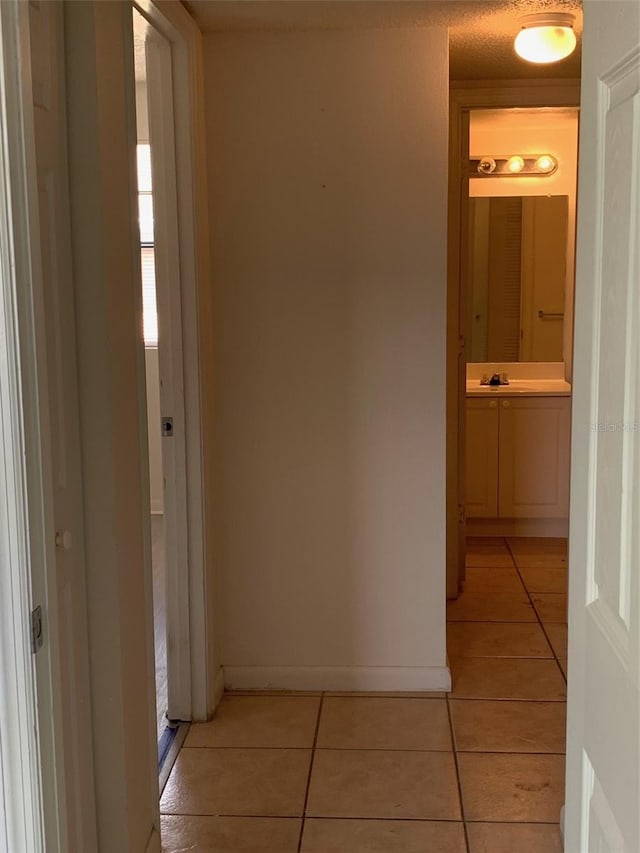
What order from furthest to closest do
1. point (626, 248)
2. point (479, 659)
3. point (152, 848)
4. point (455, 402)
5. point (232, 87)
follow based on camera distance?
1. point (455, 402)
2. point (479, 659)
3. point (232, 87)
4. point (152, 848)
5. point (626, 248)

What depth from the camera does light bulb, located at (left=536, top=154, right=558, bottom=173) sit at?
5184mm

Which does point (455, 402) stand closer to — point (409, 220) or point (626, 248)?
point (409, 220)

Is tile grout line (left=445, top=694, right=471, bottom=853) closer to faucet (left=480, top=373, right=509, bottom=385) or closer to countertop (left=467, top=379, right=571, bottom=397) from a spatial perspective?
countertop (left=467, top=379, right=571, bottom=397)

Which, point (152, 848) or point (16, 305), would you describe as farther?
point (152, 848)

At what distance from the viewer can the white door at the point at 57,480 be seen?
147cm

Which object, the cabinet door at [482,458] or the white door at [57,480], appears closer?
the white door at [57,480]

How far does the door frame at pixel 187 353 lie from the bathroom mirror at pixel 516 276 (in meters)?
2.57

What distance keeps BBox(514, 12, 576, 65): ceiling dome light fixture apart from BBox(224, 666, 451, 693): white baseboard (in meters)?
2.12

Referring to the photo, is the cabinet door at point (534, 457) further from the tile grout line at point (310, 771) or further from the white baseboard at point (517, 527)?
the tile grout line at point (310, 771)

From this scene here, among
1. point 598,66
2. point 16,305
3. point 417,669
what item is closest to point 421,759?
point 417,669

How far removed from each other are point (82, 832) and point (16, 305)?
1.16 metres

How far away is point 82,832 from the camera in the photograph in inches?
74.2

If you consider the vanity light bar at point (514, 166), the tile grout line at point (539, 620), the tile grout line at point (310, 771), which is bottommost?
the tile grout line at point (310, 771)

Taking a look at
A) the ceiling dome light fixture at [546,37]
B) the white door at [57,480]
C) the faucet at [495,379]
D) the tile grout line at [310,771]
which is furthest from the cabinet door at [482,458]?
the white door at [57,480]
